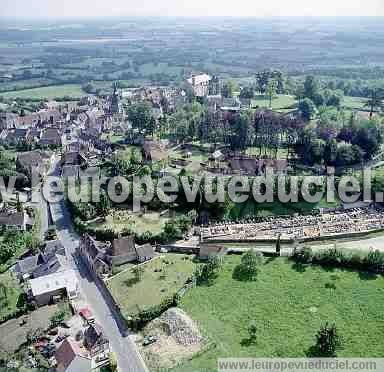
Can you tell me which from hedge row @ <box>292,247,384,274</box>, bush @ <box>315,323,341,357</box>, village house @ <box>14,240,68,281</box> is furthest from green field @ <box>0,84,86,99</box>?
bush @ <box>315,323,341,357</box>

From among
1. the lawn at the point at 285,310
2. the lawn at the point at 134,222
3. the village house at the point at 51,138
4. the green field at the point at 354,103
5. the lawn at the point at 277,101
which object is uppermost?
the lawn at the point at 277,101

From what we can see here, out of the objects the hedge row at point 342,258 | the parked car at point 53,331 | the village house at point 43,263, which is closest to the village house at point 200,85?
the village house at point 43,263

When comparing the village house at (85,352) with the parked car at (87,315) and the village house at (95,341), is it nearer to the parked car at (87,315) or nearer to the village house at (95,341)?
the village house at (95,341)

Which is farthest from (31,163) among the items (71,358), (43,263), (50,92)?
(50,92)

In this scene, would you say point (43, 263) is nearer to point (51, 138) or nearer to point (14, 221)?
point (14, 221)

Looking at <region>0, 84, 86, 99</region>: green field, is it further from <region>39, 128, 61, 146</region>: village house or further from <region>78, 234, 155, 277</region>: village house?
<region>78, 234, 155, 277</region>: village house

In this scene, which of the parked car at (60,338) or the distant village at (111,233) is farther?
the distant village at (111,233)
